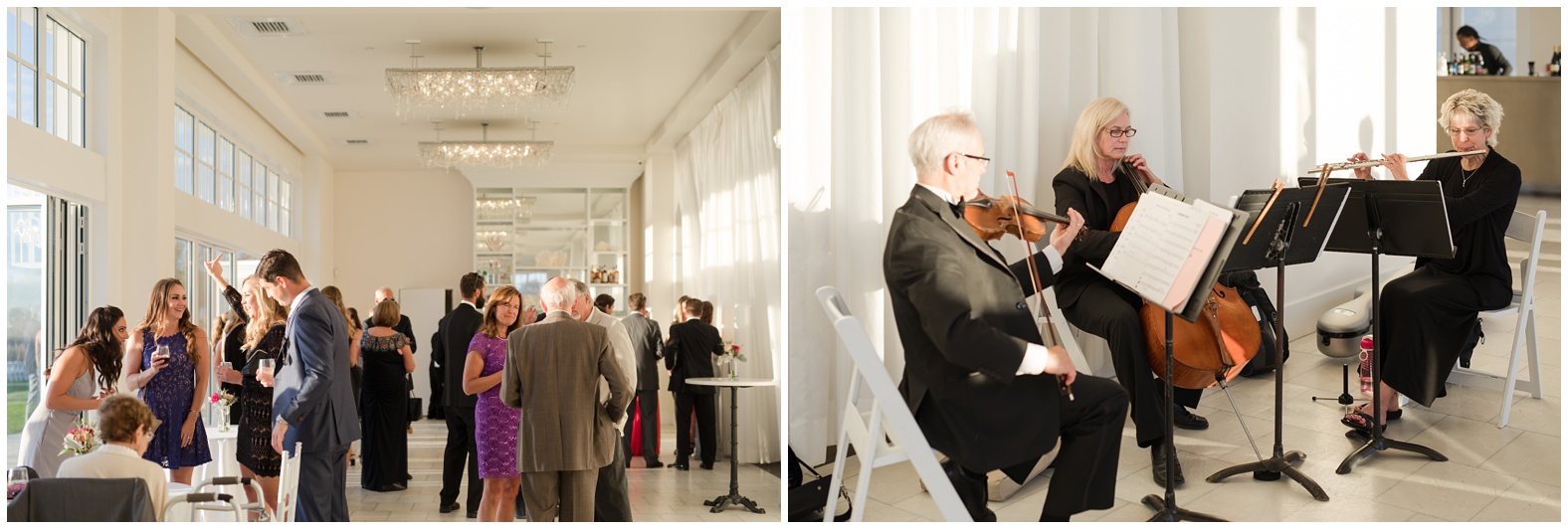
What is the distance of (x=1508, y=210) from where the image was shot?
420 cm

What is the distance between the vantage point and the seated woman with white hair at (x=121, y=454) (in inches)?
118

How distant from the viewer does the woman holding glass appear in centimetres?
430

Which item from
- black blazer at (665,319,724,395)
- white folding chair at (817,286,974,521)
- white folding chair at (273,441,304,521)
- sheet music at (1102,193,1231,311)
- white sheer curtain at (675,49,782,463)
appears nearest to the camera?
white folding chair at (817,286,974,521)

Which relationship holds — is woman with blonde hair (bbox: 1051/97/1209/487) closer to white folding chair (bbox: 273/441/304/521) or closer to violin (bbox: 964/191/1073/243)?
violin (bbox: 964/191/1073/243)

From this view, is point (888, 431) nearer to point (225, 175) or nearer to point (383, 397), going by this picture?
point (383, 397)

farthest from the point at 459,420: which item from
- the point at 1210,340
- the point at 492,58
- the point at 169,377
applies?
the point at 1210,340

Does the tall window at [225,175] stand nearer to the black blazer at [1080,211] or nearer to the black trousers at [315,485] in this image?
the black trousers at [315,485]

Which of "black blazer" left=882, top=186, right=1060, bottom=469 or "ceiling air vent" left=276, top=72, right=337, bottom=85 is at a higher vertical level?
"ceiling air vent" left=276, top=72, right=337, bottom=85

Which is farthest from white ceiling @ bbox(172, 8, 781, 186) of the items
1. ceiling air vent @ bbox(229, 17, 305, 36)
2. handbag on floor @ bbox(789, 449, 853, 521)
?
handbag on floor @ bbox(789, 449, 853, 521)

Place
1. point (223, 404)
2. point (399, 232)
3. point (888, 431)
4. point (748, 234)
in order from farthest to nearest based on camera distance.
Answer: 1. point (399, 232)
2. point (748, 234)
3. point (223, 404)
4. point (888, 431)

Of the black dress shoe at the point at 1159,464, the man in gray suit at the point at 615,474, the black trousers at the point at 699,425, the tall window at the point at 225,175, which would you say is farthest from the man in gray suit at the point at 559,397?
the tall window at the point at 225,175

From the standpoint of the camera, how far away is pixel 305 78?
8.38 meters

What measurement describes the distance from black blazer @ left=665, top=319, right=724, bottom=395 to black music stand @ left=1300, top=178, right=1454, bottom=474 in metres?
4.44

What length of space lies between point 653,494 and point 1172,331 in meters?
4.30
